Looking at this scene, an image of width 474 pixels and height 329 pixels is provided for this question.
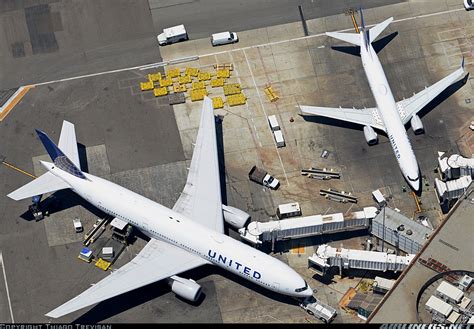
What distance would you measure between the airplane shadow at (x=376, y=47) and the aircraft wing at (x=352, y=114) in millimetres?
11737

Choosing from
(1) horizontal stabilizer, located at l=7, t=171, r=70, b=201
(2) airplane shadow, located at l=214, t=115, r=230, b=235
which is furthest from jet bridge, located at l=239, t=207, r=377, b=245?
(1) horizontal stabilizer, located at l=7, t=171, r=70, b=201

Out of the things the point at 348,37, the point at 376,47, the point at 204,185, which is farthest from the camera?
the point at 376,47

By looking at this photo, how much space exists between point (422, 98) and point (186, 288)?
4374cm

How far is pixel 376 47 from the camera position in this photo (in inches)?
5251

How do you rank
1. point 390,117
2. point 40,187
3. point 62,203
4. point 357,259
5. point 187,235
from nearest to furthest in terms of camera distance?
point 187,235 < point 357,259 < point 40,187 < point 62,203 < point 390,117

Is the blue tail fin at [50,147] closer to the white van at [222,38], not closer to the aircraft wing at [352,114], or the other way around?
the white van at [222,38]

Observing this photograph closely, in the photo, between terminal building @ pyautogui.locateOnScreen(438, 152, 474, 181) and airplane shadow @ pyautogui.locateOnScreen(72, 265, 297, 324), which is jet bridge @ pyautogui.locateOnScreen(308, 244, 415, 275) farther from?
terminal building @ pyautogui.locateOnScreen(438, 152, 474, 181)

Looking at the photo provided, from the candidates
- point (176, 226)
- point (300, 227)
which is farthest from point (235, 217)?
point (300, 227)

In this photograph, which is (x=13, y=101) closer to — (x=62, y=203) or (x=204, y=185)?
(x=62, y=203)

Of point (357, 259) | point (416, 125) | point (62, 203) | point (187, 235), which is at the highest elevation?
point (416, 125)

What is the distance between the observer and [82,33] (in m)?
135

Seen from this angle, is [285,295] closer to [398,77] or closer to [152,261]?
[152,261]

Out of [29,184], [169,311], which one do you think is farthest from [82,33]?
[169,311]

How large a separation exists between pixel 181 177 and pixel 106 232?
502 inches
